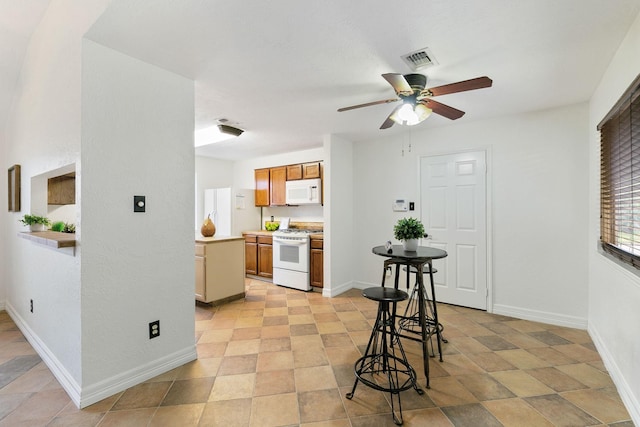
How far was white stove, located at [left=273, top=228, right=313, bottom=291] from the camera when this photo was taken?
14.4 ft

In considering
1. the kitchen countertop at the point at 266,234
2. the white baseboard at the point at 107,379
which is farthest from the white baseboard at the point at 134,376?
the kitchen countertop at the point at 266,234

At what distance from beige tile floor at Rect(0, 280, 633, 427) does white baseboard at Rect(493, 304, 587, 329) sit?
12cm

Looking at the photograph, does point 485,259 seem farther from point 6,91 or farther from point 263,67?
point 6,91

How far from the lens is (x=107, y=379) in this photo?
192 centimetres

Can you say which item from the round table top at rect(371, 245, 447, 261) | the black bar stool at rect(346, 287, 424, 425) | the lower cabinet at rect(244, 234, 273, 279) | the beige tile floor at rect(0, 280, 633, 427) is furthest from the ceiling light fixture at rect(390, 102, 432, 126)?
the lower cabinet at rect(244, 234, 273, 279)

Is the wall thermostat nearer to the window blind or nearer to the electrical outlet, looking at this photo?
the window blind

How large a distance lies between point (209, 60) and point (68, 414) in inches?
95.4

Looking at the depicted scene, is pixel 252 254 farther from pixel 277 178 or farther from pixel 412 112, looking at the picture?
pixel 412 112

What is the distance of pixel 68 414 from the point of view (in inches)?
69.0

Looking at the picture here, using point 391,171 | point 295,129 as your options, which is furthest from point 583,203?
point 295,129

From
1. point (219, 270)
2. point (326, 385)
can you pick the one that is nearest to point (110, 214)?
point (326, 385)

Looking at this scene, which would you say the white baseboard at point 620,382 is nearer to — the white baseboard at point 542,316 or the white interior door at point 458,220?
the white baseboard at point 542,316

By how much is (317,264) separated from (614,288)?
10.2 feet

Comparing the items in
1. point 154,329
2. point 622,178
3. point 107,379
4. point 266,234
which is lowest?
point 107,379
